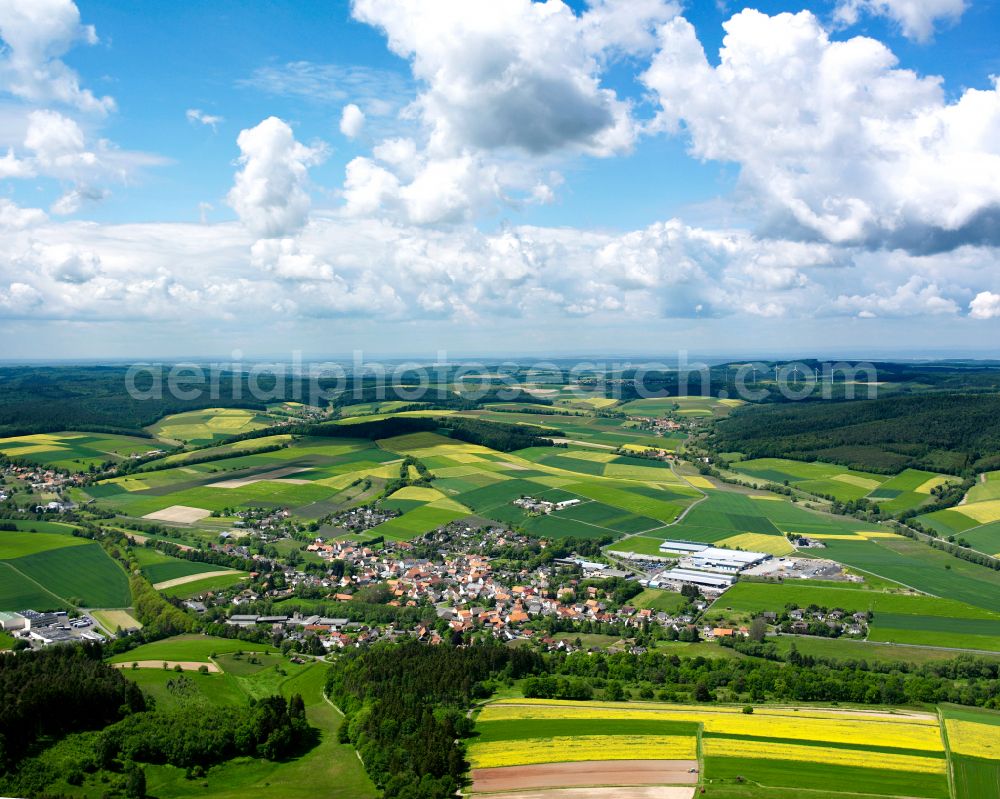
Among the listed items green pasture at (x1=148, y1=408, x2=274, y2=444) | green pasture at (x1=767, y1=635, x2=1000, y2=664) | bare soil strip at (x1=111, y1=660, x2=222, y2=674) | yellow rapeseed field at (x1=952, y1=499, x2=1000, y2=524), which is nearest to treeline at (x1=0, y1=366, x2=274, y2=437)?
green pasture at (x1=148, y1=408, x2=274, y2=444)

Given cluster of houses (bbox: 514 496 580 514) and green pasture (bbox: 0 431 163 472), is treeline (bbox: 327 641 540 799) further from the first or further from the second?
green pasture (bbox: 0 431 163 472)

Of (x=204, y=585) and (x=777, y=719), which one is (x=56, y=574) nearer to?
(x=204, y=585)

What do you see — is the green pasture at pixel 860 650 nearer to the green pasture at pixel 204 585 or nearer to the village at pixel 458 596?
the village at pixel 458 596

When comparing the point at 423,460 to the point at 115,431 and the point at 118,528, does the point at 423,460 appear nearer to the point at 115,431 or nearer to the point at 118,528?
the point at 118,528

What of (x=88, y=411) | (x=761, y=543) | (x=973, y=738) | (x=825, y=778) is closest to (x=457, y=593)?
(x=761, y=543)

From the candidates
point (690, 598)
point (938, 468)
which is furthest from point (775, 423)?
point (690, 598)
